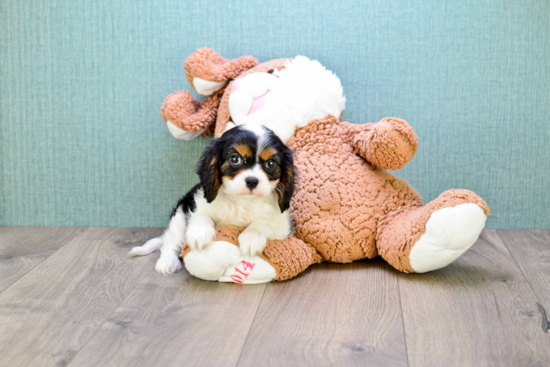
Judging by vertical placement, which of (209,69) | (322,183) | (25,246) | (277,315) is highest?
(209,69)

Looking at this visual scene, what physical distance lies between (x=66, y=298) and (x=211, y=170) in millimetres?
664

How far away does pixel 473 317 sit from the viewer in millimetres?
1556

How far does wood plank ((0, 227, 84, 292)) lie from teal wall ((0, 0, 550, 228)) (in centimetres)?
18

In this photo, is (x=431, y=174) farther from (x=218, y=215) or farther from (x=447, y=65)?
(x=218, y=215)

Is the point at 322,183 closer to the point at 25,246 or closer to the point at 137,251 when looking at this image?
the point at 137,251

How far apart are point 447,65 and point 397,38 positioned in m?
0.28

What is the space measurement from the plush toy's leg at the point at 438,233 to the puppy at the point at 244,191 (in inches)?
17.7

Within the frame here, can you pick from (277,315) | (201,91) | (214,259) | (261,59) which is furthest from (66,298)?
(261,59)

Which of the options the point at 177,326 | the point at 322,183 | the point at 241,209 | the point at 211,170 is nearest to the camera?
the point at 177,326

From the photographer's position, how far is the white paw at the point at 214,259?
1.79 meters

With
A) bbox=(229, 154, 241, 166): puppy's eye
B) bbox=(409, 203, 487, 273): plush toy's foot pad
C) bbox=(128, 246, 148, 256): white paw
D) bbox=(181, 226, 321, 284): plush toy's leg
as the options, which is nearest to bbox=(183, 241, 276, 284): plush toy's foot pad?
bbox=(181, 226, 321, 284): plush toy's leg

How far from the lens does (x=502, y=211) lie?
8.46 ft

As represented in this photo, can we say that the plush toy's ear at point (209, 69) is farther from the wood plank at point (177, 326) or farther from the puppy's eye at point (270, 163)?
the wood plank at point (177, 326)

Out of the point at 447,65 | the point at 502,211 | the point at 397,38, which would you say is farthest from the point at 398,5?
the point at 502,211
